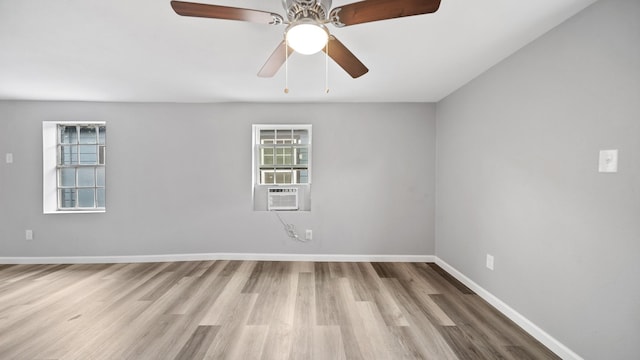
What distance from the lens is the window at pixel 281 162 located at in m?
3.72

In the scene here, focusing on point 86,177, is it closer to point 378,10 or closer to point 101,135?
point 101,135

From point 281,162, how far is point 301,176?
1.17 feet

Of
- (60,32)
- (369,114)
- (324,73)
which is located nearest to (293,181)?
(369,114)

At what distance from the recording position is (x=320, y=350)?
1775mm

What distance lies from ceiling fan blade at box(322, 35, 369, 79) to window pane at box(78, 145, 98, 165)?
3.86 metres

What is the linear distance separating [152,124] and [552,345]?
4.68m

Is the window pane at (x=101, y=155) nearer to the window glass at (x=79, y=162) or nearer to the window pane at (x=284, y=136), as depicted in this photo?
the window glass at (x=79, y=162)

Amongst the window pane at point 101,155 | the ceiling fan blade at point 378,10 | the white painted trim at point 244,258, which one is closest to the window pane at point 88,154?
the window pane at point 101,155

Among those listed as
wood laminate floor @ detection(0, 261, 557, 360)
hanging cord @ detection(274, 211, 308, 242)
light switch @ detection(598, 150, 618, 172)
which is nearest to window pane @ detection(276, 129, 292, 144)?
hanging cord @ detection(274, 211, 308, 242)

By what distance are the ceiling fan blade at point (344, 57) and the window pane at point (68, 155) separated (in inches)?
162

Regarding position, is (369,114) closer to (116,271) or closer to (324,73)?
(324,73)

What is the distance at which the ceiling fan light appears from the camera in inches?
50.1

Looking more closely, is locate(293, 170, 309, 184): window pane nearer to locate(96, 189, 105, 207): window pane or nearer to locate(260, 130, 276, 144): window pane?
locate(260, 130, 276, 144): window pane

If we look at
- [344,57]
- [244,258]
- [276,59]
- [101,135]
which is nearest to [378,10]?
[344,57]
